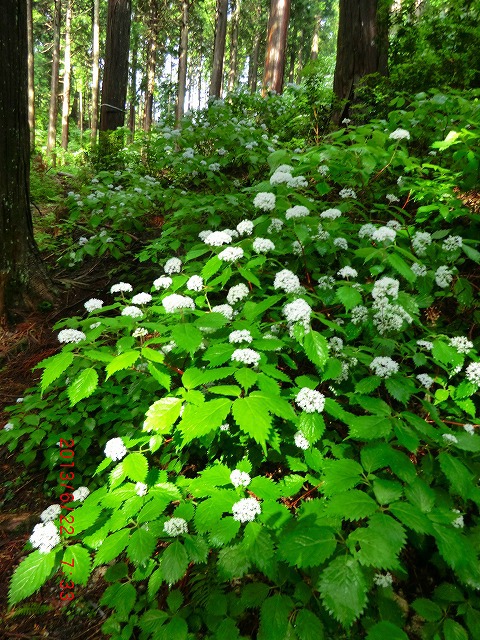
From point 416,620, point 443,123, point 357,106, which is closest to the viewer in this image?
point 416,620

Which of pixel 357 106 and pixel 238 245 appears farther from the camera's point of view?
pixel 357 106

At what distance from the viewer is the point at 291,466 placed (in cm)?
174

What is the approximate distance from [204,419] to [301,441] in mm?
555

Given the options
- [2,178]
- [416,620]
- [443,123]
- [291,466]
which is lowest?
[416,620]

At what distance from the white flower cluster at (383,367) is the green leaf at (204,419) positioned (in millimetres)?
854

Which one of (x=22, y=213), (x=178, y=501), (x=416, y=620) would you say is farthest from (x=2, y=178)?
(x=416, y=620)

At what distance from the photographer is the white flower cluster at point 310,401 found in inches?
64.1

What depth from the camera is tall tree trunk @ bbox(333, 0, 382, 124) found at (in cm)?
504

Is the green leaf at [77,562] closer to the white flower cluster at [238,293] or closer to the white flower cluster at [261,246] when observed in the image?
the white flower cluster at [238,293]

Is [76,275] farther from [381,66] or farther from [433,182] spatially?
[381,66]

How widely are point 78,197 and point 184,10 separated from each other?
1427 cm

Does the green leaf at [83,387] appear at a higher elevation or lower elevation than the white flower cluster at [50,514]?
higher

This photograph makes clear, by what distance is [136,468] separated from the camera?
161cm

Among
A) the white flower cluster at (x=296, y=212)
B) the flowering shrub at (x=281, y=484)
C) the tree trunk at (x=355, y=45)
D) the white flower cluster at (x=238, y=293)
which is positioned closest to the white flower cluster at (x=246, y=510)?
the flowering shrub at (x=281, y=484)
